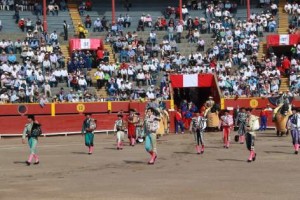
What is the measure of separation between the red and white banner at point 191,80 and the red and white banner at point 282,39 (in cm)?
590

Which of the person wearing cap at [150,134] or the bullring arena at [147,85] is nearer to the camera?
the bullring arena at [147,85]

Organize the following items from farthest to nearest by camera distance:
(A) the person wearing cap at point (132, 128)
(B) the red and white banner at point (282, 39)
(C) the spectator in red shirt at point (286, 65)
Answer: (B) the red and white banner at point (282, 39) < (C) the spectator in red shirt at point (286, 65) < (A) the person wearing cap at point (132, 128)

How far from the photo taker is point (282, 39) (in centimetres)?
4278

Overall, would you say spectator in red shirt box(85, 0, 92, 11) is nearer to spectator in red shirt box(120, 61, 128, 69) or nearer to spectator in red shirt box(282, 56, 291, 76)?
spectator in red shirt box(120, 61, 128, 69)

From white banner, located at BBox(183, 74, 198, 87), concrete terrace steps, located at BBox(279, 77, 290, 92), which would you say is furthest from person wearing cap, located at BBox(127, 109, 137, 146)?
concrete terrace steps, located at BBox(279, 77, 290, 92)

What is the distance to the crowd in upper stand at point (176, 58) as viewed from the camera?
3841cm

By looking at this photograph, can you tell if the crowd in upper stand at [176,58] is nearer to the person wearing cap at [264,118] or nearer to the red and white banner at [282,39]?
the red and white banner at [282,39]

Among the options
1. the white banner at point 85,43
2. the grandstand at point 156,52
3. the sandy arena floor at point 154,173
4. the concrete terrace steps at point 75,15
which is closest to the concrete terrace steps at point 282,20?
the grandstand at point 156,52

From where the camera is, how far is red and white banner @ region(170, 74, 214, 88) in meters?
38.4

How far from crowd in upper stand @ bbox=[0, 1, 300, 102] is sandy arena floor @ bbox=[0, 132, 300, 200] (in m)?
9.43

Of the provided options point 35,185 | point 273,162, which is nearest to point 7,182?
point 35,185

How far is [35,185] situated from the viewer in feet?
57.0

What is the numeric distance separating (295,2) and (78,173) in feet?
103

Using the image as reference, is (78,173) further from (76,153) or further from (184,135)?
(184,135)
